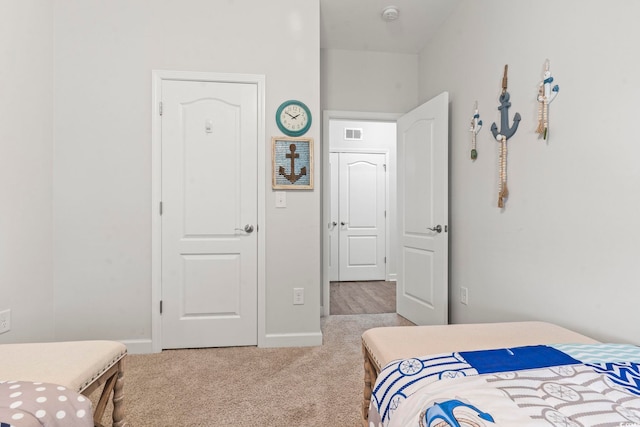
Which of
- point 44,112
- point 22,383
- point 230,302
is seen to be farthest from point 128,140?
point 22,383

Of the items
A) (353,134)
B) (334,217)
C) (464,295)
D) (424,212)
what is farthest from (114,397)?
(353,134)

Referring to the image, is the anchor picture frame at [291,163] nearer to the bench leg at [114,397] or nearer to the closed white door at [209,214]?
the closed white door at [209,214]

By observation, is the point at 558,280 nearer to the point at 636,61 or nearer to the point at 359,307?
the point at 636,61

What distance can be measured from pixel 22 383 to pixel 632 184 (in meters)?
2.21

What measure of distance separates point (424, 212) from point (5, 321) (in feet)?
9.82

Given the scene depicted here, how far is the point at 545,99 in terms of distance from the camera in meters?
1.84

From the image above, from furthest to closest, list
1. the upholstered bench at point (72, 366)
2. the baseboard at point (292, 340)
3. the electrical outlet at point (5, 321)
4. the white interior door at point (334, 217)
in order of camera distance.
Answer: the white interior door at point (334, 217) → the baseboard at point (292, 340) → the electrical outlet at point (5, 321) → the upholstered bench at point (72, 366)

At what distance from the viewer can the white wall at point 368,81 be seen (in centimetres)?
343

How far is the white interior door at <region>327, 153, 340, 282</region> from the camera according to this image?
5.30 m

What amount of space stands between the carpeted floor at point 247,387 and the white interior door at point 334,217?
8.54ft

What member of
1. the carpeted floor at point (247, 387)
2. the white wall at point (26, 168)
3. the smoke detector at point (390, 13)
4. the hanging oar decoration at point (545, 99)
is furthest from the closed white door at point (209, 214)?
the hanging oar decoration at point (545, 99)

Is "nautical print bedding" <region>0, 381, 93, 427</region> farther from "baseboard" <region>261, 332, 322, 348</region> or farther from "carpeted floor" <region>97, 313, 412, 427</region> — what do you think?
"baseboard" <region>261, 332, 322, 348</region>

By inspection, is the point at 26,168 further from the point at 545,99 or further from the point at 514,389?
the point at 545,99

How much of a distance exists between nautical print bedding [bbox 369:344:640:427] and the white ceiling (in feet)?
8.93
